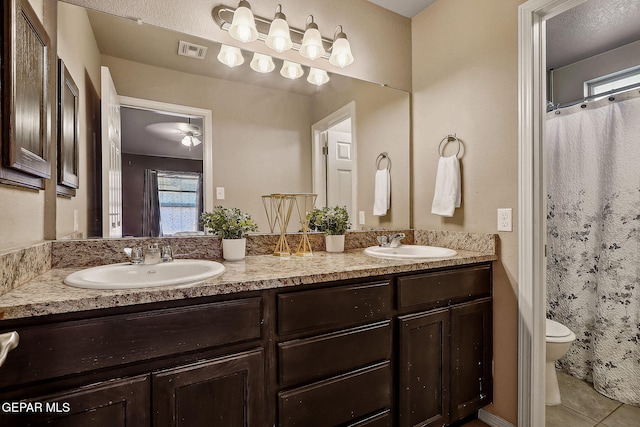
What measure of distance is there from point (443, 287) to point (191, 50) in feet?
5.43

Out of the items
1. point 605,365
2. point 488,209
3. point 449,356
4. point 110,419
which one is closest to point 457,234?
point 488,209

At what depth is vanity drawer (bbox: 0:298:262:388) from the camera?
77cm

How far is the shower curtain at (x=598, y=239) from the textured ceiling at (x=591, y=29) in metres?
0.55

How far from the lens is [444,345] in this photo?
151cm

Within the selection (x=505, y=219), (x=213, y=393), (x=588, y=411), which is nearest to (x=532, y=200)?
(x=505, y=219)

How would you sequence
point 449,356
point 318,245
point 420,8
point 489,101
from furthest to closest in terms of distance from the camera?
point 420,8
point 318,245
point 489,101
point 449,356

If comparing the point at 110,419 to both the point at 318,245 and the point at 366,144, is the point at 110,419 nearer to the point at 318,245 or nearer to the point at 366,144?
the point at 318,245

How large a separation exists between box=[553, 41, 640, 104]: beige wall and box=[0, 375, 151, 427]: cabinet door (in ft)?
11.4

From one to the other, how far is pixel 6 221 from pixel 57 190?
13.7 inches

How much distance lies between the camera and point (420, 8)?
212 cm

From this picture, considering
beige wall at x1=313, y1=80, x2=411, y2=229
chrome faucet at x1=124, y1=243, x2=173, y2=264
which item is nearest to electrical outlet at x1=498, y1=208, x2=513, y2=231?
beige wall at x1=313, y1=80, x2=411, y2=229

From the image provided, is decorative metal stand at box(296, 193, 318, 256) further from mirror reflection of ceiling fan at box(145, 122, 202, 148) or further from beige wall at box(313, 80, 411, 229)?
mirror reflection of ceiling fan at box(145, 122, 202, 148)

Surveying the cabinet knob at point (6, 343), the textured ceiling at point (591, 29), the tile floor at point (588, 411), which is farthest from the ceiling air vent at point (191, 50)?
the tile floor at point (588, 411)

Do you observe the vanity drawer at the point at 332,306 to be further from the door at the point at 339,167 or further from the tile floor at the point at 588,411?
the tile floor at the point at 588,411
